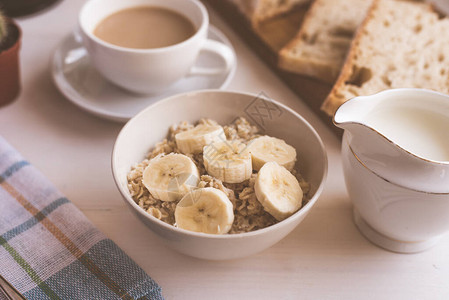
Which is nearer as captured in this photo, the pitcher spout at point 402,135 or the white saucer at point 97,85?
the pitcher spout at point 402,135

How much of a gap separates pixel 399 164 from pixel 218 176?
31 centimetres

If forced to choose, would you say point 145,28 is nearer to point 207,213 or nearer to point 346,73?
point 346,73

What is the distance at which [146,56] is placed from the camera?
1.04m

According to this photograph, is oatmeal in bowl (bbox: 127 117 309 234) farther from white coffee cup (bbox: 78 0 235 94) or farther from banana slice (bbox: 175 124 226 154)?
white coffee cup (bbox: 78 0 235 94)

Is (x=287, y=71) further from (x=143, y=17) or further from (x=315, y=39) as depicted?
(x=143, y=17)

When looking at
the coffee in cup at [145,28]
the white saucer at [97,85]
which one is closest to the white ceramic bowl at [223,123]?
the white saucer at [97,85]

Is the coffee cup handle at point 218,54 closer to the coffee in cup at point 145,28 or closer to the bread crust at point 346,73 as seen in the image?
the coffee in cup at point 145,28

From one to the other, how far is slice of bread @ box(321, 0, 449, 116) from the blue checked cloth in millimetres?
609

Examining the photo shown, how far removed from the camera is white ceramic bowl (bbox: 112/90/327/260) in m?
0.72

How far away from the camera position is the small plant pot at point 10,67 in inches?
43.1

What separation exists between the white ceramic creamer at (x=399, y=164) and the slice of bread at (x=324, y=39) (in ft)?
1.39

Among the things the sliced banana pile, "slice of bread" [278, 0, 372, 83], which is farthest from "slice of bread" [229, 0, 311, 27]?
the sliced banana pile

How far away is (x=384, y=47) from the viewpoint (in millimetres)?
1207

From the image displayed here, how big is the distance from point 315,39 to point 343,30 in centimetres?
11
